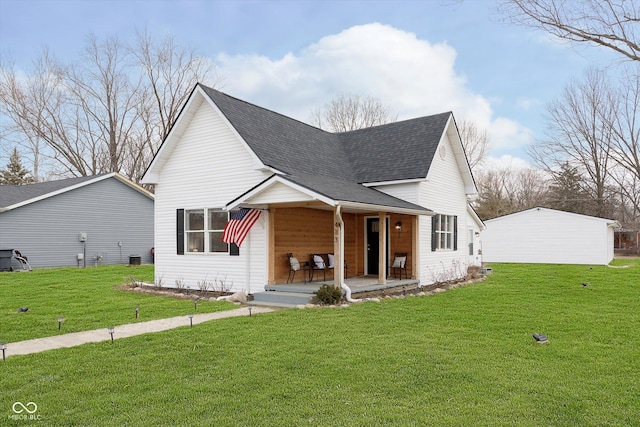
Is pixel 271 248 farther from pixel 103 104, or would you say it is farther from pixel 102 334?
pixel 103 104

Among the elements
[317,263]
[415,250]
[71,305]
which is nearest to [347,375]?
[317,263]

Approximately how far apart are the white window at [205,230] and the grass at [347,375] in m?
4.86

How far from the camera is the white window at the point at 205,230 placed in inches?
509

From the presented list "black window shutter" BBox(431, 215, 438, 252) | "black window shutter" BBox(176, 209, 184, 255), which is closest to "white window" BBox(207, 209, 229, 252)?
"black window shutter" BBox(176, 209, 184, 255)

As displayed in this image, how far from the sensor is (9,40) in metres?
28.8

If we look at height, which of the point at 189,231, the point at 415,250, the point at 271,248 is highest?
the point at 189,231

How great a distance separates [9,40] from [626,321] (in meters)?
34.7

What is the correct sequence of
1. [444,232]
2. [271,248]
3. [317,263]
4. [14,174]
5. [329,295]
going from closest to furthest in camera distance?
1. [329,295]
2. [271,248]
3. [317,263]
4. [444,232]
5. [14,174]

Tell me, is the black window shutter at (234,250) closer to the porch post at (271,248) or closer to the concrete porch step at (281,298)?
the porch post at (271,248)

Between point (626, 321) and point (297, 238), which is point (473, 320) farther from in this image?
point (297, 238)

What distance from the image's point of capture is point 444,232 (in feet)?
51.4

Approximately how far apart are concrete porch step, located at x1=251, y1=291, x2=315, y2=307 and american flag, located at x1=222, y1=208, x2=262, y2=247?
1479mm

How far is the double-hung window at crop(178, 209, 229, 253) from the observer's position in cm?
1292

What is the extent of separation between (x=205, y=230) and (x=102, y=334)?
5.99m
